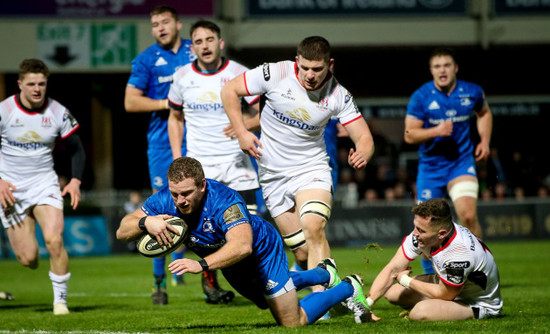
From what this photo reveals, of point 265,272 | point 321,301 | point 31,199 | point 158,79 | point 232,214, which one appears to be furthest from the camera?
point 158,79

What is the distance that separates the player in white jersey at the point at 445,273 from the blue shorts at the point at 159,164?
352 cm

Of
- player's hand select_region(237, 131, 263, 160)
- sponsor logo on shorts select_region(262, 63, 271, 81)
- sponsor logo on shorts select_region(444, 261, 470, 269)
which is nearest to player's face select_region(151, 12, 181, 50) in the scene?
sponsor logo on shorts select_region(262, 63, 271, 81)

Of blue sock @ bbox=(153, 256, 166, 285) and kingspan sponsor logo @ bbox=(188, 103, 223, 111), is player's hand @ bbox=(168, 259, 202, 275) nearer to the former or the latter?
kingspan sponsor logo @ bbox=(188, 103, 223, 111)

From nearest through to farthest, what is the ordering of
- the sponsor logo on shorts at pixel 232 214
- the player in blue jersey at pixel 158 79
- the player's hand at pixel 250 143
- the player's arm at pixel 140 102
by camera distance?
the sponsor logo on shorts at pixel 232 214
the player's hand at pixel 250 143
the player's arm at pixel 140 102
the player in blue jersey at pixel 158 79

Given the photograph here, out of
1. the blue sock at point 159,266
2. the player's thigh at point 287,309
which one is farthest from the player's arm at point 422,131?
the player's thigh at point 287,309

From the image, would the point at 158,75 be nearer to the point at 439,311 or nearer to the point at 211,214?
the point at 211,214

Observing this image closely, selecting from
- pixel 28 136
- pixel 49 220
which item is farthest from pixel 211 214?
pixel 28 136

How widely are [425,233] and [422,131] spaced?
3.10 meters

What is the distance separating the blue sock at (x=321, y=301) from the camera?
6891 mm

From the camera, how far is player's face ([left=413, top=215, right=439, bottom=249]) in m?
6.84

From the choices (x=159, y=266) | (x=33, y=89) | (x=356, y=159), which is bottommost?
(x=159, y=266)

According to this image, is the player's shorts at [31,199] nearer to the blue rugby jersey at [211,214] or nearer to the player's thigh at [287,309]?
the blue rugby jersey at [211,214]

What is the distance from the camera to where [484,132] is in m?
10.0

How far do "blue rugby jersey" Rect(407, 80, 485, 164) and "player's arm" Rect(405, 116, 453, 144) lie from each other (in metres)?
0.08
